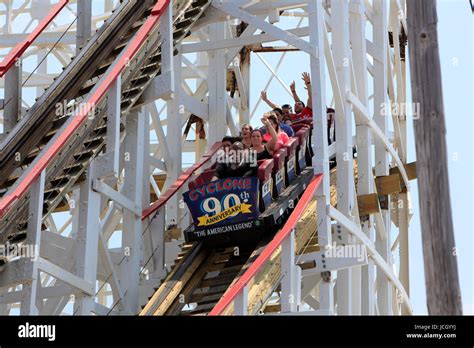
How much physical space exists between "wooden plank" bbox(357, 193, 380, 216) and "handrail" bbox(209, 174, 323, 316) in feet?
6.61

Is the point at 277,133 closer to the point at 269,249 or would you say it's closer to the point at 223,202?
the point at 223,202

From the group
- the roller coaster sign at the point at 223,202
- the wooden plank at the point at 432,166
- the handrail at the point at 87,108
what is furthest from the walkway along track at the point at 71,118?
the wooden plank at the point at 432,166

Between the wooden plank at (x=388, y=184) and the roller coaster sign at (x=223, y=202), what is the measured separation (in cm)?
392

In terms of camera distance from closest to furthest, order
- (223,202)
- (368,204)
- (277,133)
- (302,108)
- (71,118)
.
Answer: (71,118) < (223,202) < (277,133) < (368,204) < (302,108)

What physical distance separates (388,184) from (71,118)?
19.2ft

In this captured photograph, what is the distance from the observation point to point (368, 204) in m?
19.5

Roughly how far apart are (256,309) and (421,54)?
21.7ft

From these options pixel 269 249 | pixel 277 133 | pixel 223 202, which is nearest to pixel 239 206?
pixel 223 202

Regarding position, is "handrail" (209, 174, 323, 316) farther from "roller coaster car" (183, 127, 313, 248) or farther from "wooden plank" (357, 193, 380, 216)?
"wooden plank" (357, 193, 380, 216)

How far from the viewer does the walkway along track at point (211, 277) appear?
650 inches

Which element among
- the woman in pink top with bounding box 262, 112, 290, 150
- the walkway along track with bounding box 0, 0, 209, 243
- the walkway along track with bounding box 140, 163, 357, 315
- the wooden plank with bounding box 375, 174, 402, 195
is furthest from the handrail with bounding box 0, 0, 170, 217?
the wooden plank with bounding box 375, 174, 402, 195

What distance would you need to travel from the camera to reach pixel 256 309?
53.0ft
